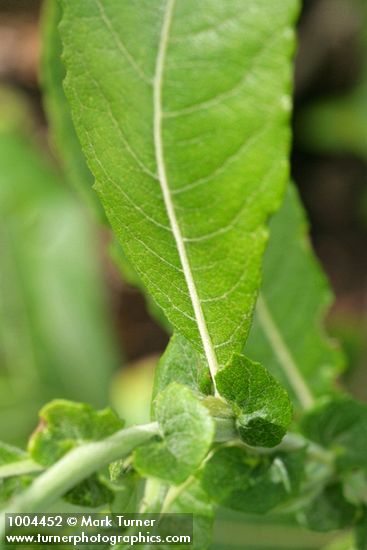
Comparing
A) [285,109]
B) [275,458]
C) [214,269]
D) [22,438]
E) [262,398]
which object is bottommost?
[22,438]

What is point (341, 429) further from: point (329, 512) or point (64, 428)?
point (64, 428)

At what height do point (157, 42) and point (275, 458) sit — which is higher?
point (157, 42)

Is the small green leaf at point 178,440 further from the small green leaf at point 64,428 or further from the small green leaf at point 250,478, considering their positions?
the small green leaf at point 250,478

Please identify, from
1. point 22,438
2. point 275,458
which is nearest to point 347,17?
point 22,438

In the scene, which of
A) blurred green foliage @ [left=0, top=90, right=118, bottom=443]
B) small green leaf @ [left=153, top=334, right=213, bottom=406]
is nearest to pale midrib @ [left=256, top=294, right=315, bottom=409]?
small green leaf @ [left=153, top=334, right=213, bottom=406]

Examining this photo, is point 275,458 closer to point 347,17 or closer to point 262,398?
point 262,398

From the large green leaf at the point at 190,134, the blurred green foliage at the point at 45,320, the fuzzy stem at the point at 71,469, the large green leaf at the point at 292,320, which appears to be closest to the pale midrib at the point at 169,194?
the large green leaf at the point at 190,134

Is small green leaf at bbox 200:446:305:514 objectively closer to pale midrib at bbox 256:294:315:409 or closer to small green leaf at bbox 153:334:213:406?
small green leaf at bbox 153:334:213:406

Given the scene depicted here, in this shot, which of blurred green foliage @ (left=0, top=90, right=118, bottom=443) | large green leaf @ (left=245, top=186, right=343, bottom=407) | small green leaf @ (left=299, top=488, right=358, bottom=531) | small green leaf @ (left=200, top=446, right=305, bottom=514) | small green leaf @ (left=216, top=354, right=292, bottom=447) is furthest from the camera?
blurred green foliage @ (left=0, top=90, right=118, bottom=443)
